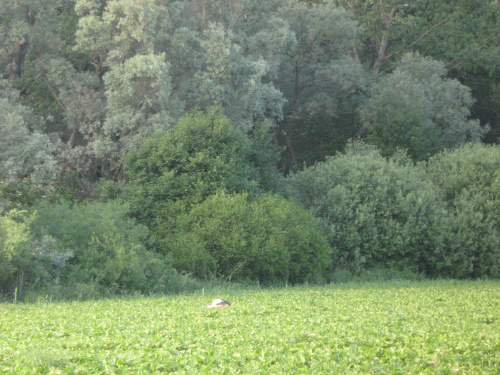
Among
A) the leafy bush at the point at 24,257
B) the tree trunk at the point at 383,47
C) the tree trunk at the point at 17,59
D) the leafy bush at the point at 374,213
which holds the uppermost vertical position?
the tree trunk at the point at 383,47

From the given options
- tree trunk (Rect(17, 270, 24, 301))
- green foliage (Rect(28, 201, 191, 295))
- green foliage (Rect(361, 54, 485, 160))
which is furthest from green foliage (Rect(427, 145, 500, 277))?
tree trunk (Rect(17, 270, 24, 301))

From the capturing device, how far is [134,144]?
27656 mm

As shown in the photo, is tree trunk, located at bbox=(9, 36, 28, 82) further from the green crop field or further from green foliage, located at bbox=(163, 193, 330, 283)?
the green crop field

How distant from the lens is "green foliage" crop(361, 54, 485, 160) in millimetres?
38272

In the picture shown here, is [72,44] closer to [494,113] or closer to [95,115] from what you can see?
[95,115]

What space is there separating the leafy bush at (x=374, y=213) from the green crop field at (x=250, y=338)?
A: 12.8m

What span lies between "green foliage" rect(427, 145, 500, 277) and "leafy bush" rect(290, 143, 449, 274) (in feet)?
3.44

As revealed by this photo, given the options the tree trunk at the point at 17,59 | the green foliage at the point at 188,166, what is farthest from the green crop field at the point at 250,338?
the tree trunk at the point at 17,59

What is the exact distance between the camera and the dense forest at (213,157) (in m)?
21.3

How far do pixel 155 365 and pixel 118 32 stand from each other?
23446mm

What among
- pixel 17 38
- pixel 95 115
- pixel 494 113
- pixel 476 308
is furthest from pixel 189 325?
pixel 494 113

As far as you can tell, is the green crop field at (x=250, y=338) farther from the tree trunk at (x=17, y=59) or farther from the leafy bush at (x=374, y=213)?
the tree trunk at (x=17, y=59)

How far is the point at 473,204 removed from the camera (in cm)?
3117

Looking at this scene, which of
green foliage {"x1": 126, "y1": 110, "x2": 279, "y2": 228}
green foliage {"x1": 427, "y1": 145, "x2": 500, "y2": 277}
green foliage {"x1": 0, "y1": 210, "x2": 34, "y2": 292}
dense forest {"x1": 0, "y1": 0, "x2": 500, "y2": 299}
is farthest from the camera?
green foliage {"x1": 427, "y1": 145, "x2": 500, "y2": 277}
